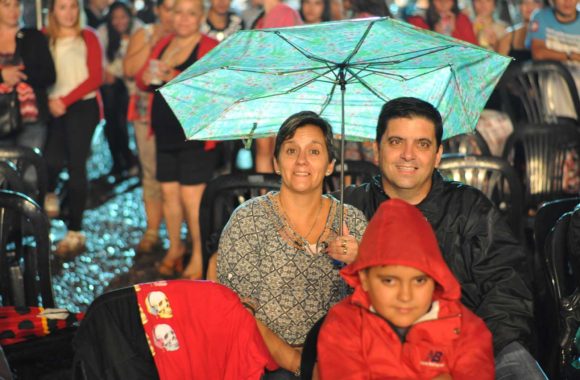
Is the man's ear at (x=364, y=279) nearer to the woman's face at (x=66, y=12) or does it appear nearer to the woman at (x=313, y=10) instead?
the woman's face at (x=66, y=12)

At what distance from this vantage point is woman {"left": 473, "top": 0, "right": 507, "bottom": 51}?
10890 mm

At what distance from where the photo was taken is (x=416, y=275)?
3.44m

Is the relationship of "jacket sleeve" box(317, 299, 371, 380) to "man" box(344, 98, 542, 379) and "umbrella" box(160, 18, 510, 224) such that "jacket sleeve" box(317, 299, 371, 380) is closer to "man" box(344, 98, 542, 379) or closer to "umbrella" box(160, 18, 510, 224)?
"man" box(344, 98, 542, 379)

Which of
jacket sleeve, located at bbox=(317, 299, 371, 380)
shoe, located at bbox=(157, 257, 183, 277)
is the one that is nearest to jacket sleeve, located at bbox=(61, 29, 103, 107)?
shoe, located at bbox=(157, 257, 183, 277)

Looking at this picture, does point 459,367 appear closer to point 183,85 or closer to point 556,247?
point 556,247

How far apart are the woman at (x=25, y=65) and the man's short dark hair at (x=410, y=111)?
162 inches

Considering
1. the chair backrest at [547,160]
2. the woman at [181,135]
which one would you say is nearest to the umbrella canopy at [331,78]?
the woman at [181,135]

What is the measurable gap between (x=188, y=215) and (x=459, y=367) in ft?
13.7

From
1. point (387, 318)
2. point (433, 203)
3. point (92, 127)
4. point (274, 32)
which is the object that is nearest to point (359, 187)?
point (433, 203)

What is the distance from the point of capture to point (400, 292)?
3465 mm

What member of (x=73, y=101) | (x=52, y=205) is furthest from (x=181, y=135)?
(x=52, y=205)

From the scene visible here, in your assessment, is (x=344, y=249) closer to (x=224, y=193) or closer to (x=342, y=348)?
(x=342, y=348)

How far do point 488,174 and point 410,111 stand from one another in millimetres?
1879

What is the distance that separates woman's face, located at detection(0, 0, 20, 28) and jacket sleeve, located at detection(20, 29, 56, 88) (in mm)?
118
